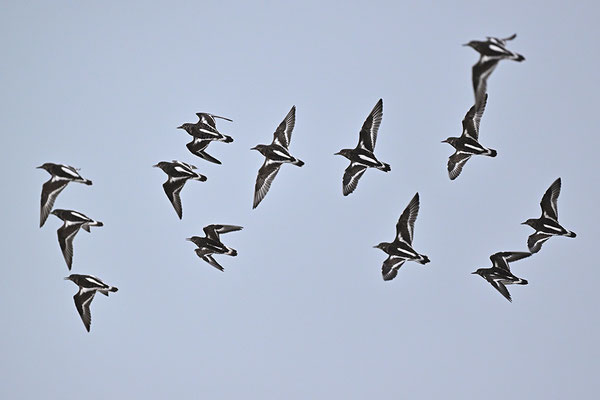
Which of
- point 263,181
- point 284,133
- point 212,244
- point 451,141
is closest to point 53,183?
point 212,244

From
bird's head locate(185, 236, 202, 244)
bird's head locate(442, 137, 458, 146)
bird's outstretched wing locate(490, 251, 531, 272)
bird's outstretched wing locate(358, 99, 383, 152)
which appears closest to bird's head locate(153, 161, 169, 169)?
bird's head locate(185, 236, 202, 244)

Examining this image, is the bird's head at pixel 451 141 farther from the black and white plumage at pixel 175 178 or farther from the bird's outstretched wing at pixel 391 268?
the black and white plumage at pixel 175 178

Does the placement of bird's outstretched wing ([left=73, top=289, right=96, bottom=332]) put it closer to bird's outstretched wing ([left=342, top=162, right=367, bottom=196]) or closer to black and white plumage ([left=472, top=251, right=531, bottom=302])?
bird's outstretched wing ([left=342, top=162, right=367, bottom=196])

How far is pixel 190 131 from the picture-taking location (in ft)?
108

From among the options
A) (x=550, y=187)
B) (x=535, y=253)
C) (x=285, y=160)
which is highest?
(x=285, y=160)

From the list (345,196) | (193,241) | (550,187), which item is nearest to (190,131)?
(193,241)

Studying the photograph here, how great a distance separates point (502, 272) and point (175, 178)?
1168 centimetres

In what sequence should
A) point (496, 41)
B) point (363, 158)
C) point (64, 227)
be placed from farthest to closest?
1. point (363, 158)
2. point (64, 227)
3. point (496, 41)

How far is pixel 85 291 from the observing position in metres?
31.4

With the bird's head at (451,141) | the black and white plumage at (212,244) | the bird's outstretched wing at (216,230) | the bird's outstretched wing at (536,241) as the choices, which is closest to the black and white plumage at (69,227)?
the black and white plumage at (212,244)

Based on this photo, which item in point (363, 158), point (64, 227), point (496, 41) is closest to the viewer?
point (496, 41)

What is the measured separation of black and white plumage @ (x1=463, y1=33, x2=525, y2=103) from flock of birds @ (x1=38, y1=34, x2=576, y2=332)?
6.42 metres

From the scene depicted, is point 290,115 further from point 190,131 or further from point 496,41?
point 496,41

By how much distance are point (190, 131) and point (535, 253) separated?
41.5ft
